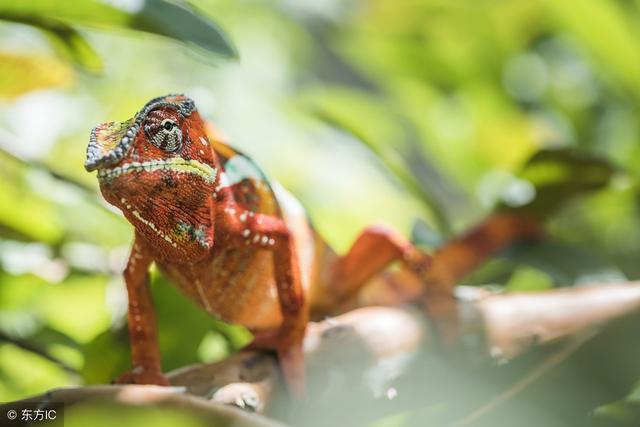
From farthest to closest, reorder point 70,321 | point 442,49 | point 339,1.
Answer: point 339,1
point 442,49
point 70,321

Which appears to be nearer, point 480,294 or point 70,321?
point 70,321

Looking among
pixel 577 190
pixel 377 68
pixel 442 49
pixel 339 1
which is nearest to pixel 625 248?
pixel 577 190

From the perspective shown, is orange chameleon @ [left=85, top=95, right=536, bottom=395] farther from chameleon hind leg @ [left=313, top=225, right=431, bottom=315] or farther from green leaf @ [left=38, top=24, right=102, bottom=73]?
green leaf @ [left=38, top=24, right=102, bottom=73]

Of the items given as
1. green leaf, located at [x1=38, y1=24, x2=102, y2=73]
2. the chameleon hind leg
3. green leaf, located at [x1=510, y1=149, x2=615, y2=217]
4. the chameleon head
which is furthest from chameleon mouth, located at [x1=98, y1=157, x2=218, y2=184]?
green leaf, located at [x1=510, y1=149, x2=615, y2=217]

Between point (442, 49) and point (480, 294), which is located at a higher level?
point (442, 49)

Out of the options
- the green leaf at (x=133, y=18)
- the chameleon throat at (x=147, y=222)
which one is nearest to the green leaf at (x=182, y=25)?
the green leaf at (x=133, y=18)

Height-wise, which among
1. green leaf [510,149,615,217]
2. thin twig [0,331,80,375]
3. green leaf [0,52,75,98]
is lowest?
thin twig [0,331,80,375]

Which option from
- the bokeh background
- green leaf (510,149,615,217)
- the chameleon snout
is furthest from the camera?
green leaf (510,149,615,217)

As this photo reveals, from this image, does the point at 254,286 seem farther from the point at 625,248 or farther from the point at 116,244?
the point at 625,248
